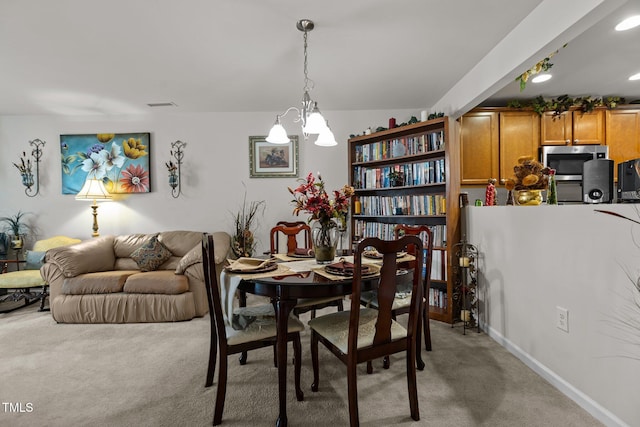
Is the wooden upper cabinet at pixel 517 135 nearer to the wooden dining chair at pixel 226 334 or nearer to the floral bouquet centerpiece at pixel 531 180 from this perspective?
the floral bouquet centerpiece at pixel 531 180

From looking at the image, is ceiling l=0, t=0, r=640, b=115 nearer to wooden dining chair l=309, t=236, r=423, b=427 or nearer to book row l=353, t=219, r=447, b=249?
book row l=353, t=219, r=447, b=249

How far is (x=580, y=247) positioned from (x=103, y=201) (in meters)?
5.06

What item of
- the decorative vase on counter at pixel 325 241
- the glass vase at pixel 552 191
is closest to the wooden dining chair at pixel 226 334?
the decorative vase on counter at pixel 325 241

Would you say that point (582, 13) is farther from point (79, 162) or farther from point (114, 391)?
point (79, 162)

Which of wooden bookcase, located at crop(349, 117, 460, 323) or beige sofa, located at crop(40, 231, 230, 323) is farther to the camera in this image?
beige sofa, located at crop(40, 231, 230, 323)

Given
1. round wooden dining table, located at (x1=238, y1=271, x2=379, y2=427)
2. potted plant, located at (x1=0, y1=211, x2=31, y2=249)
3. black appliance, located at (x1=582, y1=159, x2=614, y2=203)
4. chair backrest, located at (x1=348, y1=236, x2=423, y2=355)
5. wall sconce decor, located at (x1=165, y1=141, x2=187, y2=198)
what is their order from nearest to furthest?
chair backrest, located at (x1=348, y1=236, x2=423, y2=355), round wooden dining table, located at (x1=238, y1=271, x2=379, y2=427), black appliance, located at (x1=582, y1=159, x2=614, y2=203), potted plant, located at (x1=0, y1=211, x2=31, y2=249), wall sconce decor, located at (x1=165, y1=141, x2=187, y2=198)

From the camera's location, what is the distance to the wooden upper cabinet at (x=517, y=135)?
3568mm

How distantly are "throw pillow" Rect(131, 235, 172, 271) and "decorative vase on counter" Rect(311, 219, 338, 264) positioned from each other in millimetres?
2311

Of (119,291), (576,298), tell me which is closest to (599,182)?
(576,298)

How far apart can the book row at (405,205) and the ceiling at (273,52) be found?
42.1 inches

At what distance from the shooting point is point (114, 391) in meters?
1.94

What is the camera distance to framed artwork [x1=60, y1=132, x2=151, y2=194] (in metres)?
4.13

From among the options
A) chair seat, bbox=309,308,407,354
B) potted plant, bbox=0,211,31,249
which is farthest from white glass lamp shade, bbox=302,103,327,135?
potted plant, bbox=0,211,31,249

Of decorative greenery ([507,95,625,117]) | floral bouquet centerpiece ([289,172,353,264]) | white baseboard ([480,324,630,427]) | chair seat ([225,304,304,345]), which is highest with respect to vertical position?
decorative greenery ([507,95,625,117])
